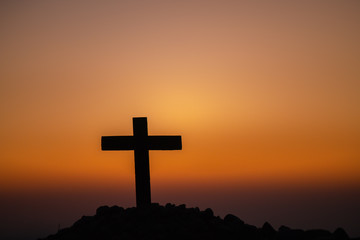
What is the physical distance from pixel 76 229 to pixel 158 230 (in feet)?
7.30

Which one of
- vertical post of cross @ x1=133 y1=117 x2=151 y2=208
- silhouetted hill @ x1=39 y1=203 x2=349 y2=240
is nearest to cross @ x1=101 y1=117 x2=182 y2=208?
vertical post of cross @ x1=133 y1=117 x2=151 y2=208

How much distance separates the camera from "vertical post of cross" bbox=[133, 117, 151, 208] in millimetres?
11750

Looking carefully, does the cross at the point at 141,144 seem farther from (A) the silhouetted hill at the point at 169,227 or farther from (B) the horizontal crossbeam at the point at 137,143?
(A) the silhouetted hill at the point at 169,227

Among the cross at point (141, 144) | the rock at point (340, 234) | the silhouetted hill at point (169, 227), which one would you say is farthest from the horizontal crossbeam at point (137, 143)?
the rock at point (340, 234)

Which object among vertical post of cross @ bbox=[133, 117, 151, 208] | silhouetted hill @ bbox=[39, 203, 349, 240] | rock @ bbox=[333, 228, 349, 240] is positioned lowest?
rock @ bbox=[333, 228, 349, 240]

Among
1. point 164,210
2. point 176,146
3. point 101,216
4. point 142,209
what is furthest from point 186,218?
point 176,146

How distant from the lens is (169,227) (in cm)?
880

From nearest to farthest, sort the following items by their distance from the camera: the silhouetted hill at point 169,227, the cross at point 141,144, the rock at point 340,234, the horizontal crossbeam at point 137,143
Result: the rock at point 340,234
the silhouetted hill at point 169,227
the cross at point 141,144
the horizontal crossbeam at point 137,143

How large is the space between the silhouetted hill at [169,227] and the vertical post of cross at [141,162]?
1.27 m

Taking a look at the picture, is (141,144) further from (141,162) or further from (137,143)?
(141,162)

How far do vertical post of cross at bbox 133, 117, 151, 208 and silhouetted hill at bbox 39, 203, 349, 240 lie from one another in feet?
4.16

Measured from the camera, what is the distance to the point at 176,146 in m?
12.4

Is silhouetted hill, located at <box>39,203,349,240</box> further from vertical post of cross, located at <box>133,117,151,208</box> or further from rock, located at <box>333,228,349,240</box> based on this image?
vertical post of cross, located at <box>133,117,151,208</box>

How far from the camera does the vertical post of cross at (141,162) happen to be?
11.8 meters
